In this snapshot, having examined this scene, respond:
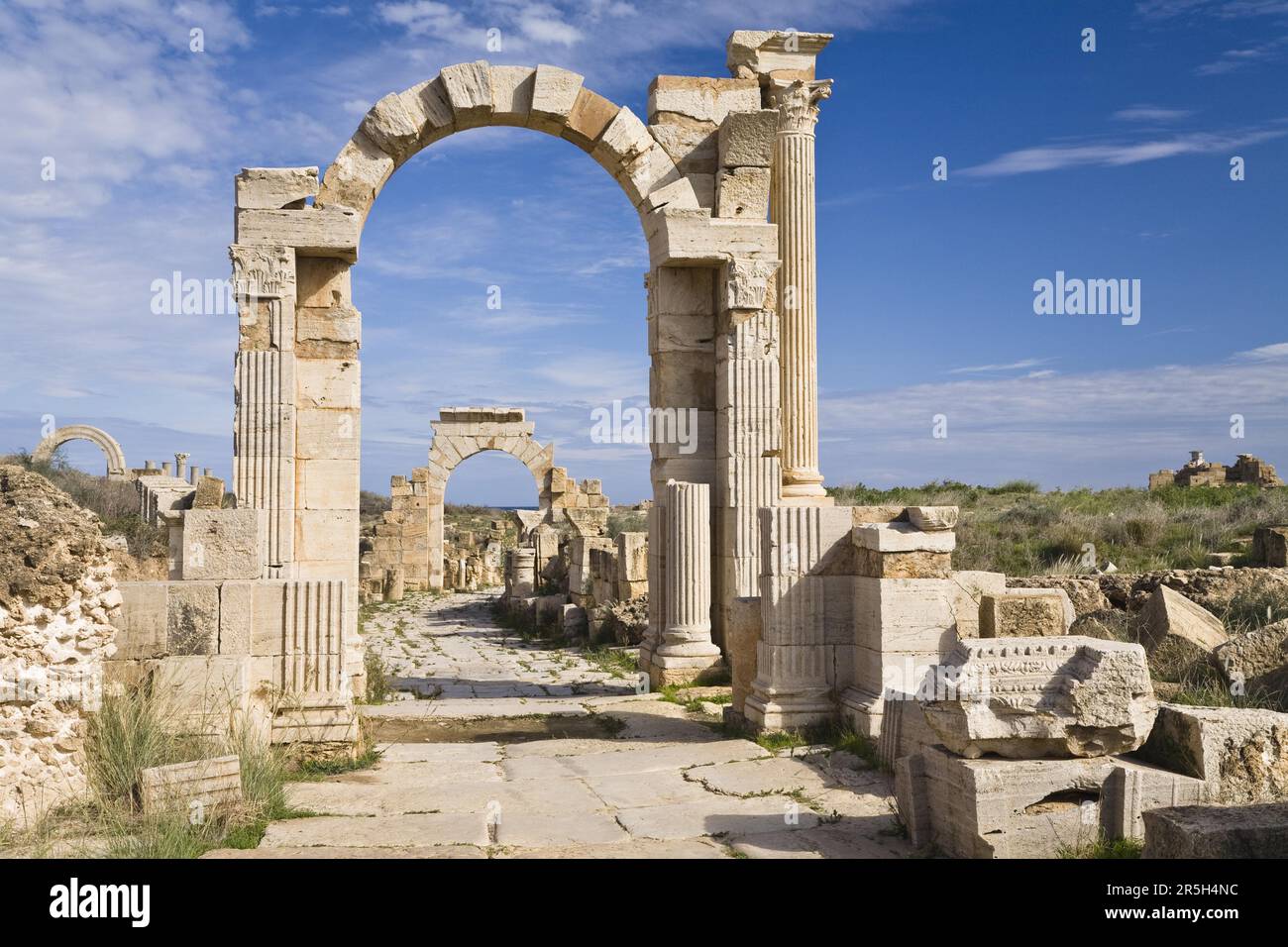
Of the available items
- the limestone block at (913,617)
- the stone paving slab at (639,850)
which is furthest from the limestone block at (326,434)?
the stone paving slab at (639,850)

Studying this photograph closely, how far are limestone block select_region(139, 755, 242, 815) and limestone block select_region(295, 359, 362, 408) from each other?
177 inches

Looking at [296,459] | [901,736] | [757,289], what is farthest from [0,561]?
[757,289]

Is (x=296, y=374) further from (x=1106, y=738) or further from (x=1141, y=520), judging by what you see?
(x=1141, y=520)

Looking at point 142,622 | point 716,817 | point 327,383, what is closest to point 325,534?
point 327,383

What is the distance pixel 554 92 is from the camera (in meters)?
9.39

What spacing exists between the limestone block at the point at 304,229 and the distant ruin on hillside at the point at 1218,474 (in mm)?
23401

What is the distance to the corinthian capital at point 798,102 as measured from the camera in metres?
10.0

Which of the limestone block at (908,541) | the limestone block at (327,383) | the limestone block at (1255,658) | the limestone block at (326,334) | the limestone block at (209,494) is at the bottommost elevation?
the limestone block at (1255,658)

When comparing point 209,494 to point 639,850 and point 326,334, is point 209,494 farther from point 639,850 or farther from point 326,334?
point 639,850

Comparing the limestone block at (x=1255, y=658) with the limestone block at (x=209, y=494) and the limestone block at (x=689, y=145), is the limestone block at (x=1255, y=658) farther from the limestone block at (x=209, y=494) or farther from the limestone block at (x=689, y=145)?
the limestone block at (x=209, y=494)

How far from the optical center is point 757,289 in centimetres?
930

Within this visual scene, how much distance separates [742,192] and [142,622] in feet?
20.5

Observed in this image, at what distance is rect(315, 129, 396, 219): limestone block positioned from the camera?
29.4 ft
